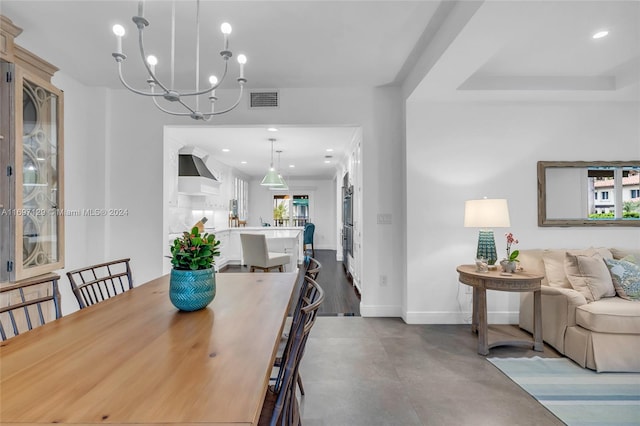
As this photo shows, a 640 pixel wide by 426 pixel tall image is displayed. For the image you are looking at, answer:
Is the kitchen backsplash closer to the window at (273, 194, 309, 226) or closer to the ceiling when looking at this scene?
the ceiling

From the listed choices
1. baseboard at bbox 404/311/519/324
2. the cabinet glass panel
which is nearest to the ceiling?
the cabinet glass panel

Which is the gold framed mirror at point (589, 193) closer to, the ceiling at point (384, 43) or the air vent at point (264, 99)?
the ceiling at point (384, 43)

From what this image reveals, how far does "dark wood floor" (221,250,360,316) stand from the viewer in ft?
12.6

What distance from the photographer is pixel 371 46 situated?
2646mm

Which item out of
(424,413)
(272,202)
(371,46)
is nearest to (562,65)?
(371,46)

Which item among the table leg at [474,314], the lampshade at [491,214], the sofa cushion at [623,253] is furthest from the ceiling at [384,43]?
the table leg at [474,314]

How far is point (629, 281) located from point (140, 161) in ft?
15.9

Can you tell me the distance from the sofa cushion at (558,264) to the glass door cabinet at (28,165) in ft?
14.1

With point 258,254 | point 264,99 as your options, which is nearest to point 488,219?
point 264,99

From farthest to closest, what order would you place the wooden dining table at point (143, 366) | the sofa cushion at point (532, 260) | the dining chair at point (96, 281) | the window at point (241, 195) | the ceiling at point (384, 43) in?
the window at point (241, 195)
the sofa cushion at point (532, 260)
the ceiling at point (384, 43)
the dining chair at point (96, 281)
the wooden dining table at point (143, 366)

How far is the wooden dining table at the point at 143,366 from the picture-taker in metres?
0.72

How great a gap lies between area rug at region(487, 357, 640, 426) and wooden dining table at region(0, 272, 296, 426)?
1899mm

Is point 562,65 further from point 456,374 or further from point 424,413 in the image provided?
point 424,413

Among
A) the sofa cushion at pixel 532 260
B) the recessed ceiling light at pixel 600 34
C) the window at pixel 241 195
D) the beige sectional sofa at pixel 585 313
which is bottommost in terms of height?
the beige sectional sofa at pixel 585 313
